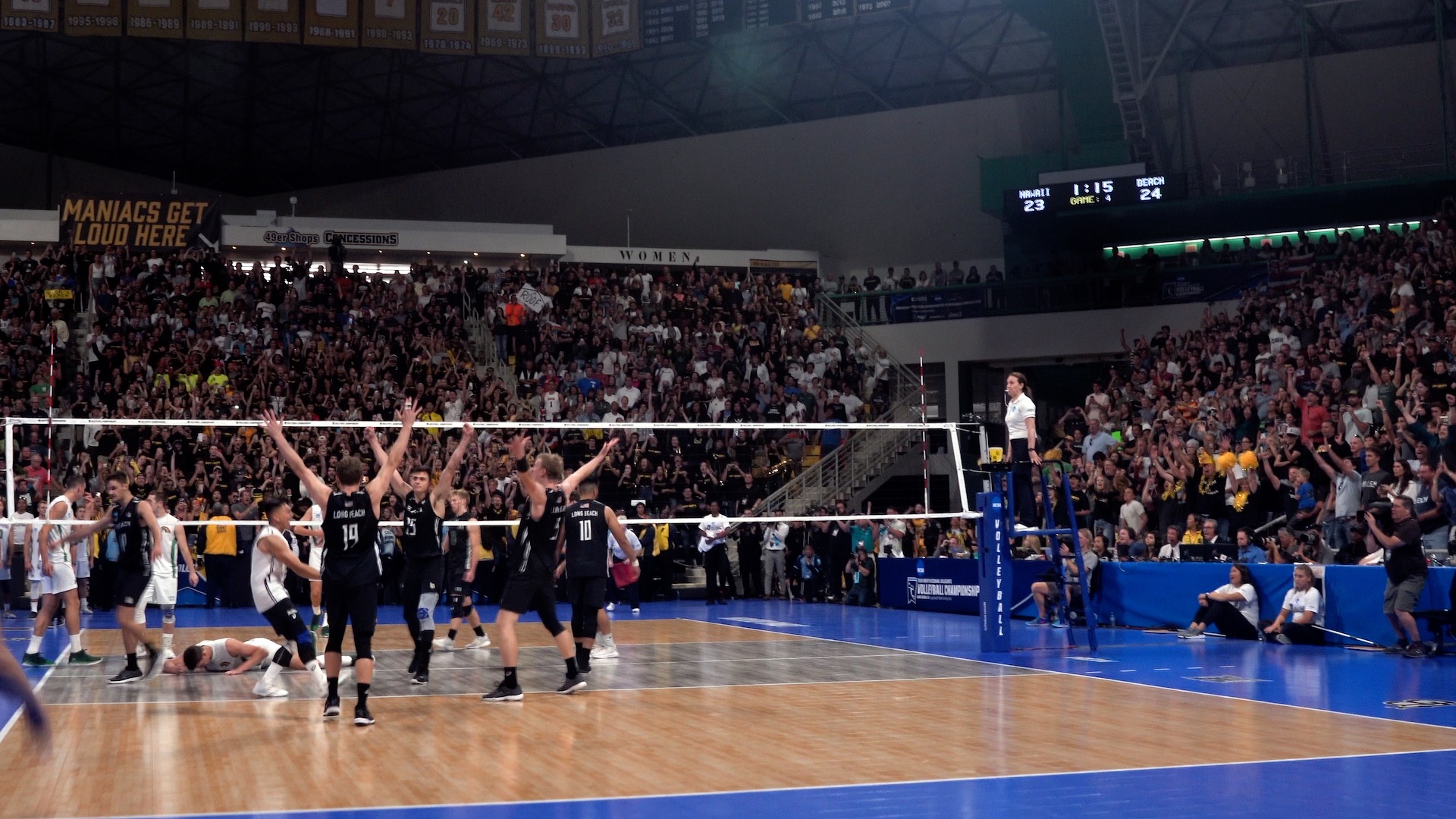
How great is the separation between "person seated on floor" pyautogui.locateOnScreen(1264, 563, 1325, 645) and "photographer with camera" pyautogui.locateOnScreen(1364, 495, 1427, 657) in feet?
3.90

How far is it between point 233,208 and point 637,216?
41.8ft

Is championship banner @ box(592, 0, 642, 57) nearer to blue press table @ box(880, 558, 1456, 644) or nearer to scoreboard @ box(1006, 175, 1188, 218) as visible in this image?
scoreboard @ box(1006, 175, 1188, 218)

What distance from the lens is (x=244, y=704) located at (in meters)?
10.7

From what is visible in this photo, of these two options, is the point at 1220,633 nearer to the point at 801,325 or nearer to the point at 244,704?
the point at 244,704

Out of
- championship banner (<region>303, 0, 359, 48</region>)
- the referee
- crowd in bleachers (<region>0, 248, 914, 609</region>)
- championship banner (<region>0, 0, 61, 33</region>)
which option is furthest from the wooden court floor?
championship banner (<region>0, 0, 61, 33</region>)

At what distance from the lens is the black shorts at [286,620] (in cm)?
1164

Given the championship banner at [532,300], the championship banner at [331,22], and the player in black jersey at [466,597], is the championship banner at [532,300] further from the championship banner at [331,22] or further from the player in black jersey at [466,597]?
the player in black jersey at [466,597]

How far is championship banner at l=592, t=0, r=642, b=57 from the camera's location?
80.7ft

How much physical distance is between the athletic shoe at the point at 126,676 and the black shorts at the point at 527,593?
12.3 ft

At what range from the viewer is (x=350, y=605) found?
9.46 metres

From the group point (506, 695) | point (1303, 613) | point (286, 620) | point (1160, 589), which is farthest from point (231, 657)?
point (1303, 613)

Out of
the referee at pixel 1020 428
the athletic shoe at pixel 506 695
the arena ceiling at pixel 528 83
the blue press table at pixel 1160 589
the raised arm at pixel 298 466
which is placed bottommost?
the athletic shoe at pixel 506 695

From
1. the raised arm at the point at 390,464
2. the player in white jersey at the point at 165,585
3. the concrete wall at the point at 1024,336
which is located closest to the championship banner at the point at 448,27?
the concrete wall at the point at 1024,336

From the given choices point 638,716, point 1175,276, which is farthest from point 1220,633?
point 1175,276
